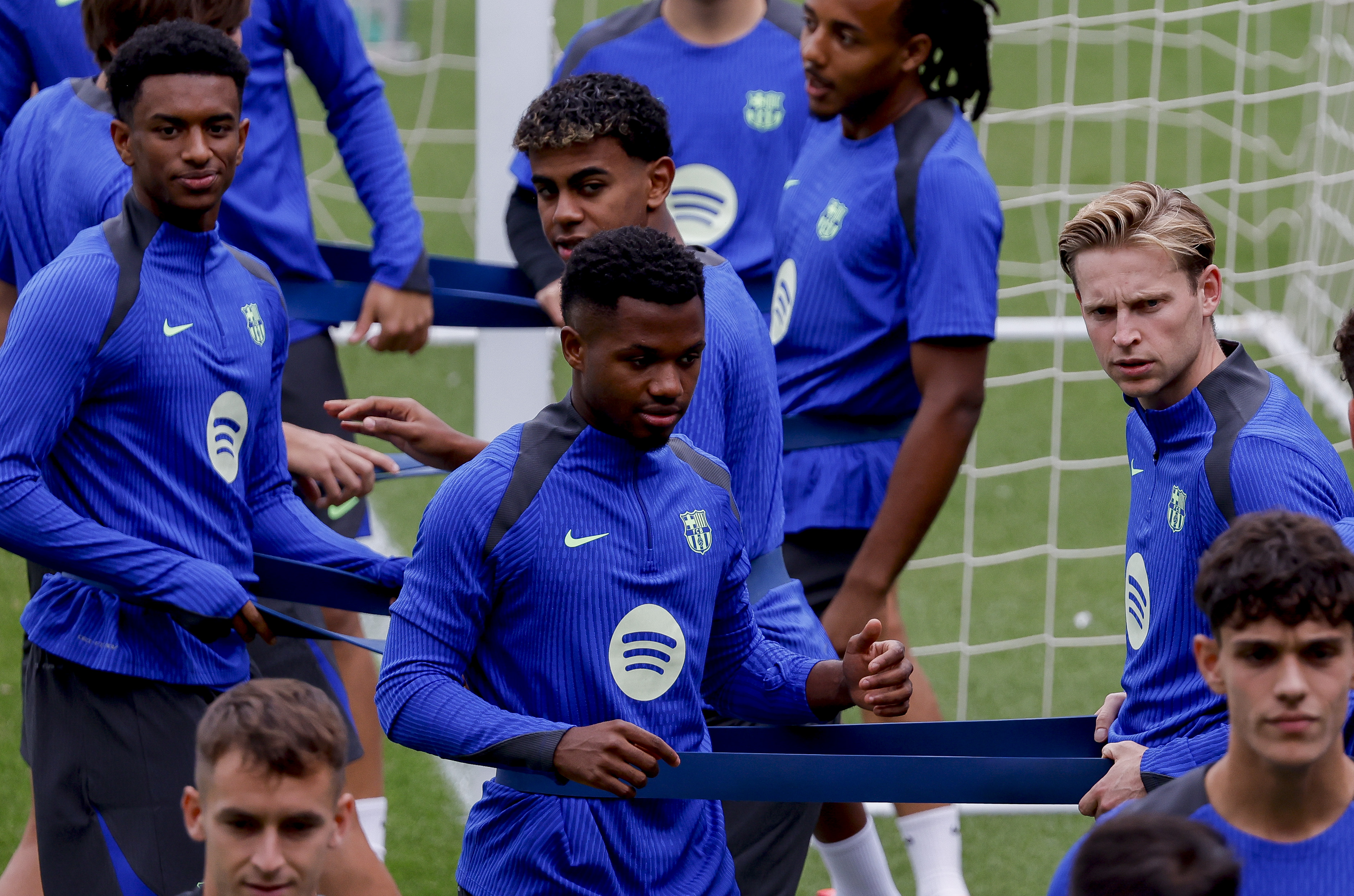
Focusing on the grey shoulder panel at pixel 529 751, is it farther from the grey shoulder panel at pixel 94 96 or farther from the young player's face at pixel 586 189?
the grey shoulder panel at pixel 94 96

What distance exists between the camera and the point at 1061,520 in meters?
6.44

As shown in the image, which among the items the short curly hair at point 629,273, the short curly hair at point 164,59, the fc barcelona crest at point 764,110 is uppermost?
the short curly hair at point 164,59

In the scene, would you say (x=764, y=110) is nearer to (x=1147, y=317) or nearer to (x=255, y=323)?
(x=255, y=323)

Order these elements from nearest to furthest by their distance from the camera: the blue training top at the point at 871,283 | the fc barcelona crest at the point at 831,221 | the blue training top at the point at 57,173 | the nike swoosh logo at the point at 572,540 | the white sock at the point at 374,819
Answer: the nike swoosh logo at the point at 572,540 → the blue training top at the point at 57,173 → the blue training top at the point at 871,283 → the fc barcelona crest at the point at 831,221 → the white sock at the point at 374,819

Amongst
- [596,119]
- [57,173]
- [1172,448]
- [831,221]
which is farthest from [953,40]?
[57,173]

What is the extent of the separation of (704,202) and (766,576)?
1134mm

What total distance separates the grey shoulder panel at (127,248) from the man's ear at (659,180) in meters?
0.75

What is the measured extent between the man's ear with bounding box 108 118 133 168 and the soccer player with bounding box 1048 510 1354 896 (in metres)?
1.76

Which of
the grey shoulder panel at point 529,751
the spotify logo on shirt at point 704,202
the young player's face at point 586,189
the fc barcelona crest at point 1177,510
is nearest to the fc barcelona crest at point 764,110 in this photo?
the spotify logo on shirt at point 704,202

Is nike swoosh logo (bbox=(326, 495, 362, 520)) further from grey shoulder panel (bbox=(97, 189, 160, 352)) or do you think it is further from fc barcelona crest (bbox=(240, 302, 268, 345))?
grey shoulder panel (bbox=(97, 189, 160, 352))

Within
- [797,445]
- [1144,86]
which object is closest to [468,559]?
[797,445]

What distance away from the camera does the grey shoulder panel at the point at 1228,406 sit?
219cm

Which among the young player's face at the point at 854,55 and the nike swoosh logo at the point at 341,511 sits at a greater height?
the young player's face at the point at 854,55

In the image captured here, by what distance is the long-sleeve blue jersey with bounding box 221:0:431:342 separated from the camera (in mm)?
3529
